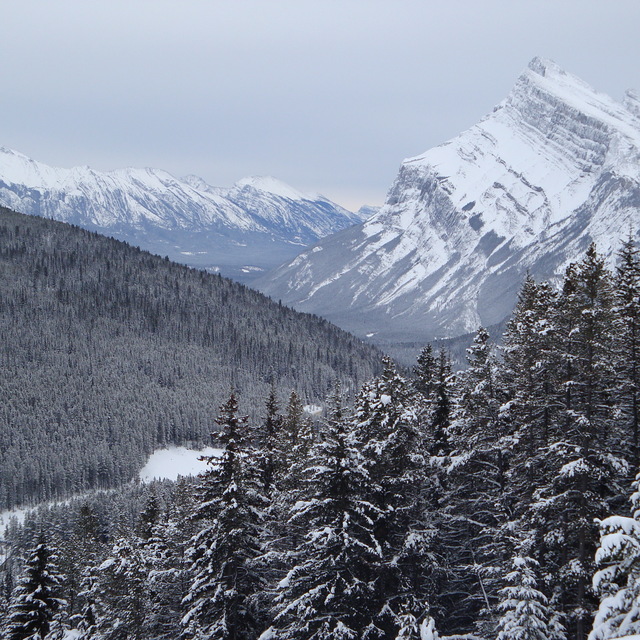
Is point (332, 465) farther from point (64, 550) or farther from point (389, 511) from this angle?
point (64, 550)

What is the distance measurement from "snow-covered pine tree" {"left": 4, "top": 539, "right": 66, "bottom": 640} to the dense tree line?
750 centimetres

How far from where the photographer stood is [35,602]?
1491 inches

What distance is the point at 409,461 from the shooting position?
29.7 metres

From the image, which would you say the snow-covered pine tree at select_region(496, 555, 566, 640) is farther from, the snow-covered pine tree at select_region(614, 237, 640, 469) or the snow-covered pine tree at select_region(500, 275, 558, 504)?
the snow-covered pine tree at select_region(614, 237, 640, 469)

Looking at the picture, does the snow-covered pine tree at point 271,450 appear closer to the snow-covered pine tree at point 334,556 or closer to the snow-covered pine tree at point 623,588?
the snow-covered pine tree at point 334,556

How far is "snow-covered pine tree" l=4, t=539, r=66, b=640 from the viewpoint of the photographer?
37.7 m

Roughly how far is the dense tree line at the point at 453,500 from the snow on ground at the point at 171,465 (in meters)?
148

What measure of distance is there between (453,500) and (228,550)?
12.5m

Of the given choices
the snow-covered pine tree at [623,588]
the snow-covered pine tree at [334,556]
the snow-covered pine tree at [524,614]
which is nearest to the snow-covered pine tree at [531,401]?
the snow-covered pine tree at [524,614]

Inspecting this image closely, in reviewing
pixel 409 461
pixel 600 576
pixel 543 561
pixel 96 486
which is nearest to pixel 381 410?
pixel 409 461

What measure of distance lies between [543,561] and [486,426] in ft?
23.8

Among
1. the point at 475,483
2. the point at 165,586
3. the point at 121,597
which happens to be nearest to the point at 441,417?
the point at 475,483

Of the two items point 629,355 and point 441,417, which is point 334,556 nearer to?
point 441,417

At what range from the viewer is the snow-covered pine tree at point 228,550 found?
2850 cm
